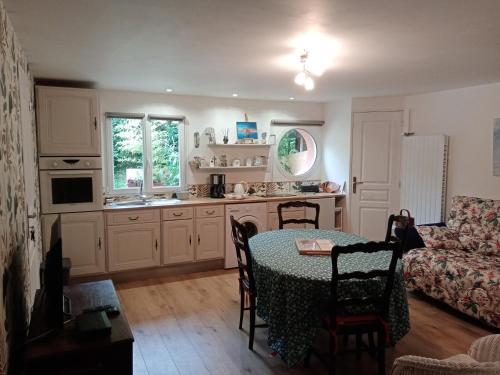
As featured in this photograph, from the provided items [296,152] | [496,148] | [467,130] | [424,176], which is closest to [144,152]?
[296,152]

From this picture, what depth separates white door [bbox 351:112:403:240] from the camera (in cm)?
518

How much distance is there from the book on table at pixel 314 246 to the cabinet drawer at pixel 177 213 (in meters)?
1.79

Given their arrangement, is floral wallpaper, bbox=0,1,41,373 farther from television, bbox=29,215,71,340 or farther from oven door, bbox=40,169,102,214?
oven door, bbox=40,169,102,214

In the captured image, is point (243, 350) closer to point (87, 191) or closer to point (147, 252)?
point (147, 252)

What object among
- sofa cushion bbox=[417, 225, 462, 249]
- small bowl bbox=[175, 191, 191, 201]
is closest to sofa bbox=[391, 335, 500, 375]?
sofa cushion bbox=[417, 225, 462, 249]

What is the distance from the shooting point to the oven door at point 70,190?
3.86 meters

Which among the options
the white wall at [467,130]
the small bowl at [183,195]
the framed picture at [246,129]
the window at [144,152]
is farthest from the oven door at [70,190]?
the white wall at [467,130]

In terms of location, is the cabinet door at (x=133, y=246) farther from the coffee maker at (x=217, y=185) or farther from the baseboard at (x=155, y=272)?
the coffee maker at (x=217, y=185)

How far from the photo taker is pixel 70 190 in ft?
13.0

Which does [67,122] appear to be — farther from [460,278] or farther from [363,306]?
[460,278]

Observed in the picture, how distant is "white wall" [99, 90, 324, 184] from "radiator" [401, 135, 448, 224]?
140 centimetres

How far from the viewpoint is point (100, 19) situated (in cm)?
215

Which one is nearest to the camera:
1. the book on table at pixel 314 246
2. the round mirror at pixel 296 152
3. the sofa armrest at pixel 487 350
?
the sofa armrest at pixel 487 350

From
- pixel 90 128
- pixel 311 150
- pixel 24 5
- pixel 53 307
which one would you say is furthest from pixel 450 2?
pixel 311 150
